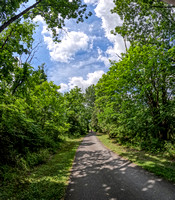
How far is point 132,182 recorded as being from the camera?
4230 millimetres

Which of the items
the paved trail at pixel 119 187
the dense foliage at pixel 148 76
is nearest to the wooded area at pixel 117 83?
the dense foliage at pixel 148 76

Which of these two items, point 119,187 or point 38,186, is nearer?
point 119,187

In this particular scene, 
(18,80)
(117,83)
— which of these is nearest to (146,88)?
(117,83)

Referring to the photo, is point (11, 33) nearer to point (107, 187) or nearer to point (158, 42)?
point (107, 187)

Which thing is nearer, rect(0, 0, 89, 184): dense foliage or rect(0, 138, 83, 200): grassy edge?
rect(0, 138, 83, 200): grassy edge

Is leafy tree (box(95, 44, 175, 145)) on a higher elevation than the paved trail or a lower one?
higher

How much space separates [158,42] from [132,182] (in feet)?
34.9

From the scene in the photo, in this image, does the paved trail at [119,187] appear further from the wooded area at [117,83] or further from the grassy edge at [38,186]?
the wooded area at [117,83]

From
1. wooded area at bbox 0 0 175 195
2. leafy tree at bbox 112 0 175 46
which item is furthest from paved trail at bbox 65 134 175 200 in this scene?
leafy tree at bbox 112 0 175 46

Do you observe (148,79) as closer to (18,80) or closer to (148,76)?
(148,76)

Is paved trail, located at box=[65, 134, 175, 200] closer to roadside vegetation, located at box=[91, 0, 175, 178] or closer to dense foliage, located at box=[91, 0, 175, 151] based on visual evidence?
roadside vegetation, located at box=[91, 0, 175, 178]

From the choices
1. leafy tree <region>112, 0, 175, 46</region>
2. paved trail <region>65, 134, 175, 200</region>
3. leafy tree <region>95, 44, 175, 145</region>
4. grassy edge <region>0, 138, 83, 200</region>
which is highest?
leafy tree <region>112, 0, 175, 46</region>

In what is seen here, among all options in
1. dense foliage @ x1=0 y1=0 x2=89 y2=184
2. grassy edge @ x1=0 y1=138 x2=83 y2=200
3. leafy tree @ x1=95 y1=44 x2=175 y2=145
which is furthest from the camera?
leafy tree @ x1=95 y1=44 x2=175 y2=145

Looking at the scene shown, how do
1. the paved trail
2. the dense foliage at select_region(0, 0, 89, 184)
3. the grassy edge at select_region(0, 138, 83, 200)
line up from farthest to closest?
the dense foliage at select_region(0, 0, 89, 184) → the grassy edge at select_region(0, 138, 83, 200) → the paved trail
